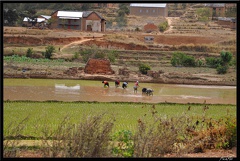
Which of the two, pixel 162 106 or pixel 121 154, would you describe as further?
pixel 162 106

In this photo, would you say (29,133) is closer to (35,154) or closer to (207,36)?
(35,154)

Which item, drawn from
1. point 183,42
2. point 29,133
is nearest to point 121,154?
point 29,133

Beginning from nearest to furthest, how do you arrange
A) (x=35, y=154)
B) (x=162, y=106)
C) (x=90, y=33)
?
(x=35, y=154) → (x=162, y=106) → (x=90, y=33)

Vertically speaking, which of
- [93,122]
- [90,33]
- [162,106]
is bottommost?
[162,106]

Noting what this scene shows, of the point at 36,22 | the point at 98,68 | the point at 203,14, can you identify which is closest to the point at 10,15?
the point at 36,22

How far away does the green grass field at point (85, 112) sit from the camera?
10.6 m

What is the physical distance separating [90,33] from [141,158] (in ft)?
53.8

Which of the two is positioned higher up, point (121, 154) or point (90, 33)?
point (90, 33)

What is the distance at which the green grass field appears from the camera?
1060 cm

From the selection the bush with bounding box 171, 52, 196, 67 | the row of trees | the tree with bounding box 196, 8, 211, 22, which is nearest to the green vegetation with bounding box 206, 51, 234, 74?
the bush with bounding box 171, 52, 196, 67

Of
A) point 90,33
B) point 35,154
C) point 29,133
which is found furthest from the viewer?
point 90,33

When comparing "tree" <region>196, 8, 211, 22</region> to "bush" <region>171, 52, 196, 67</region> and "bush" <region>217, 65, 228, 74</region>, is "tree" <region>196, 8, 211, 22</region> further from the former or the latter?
"bush" <region>217, 65, 228, 74</region>

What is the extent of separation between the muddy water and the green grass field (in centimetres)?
138

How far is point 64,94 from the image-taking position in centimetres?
1816
